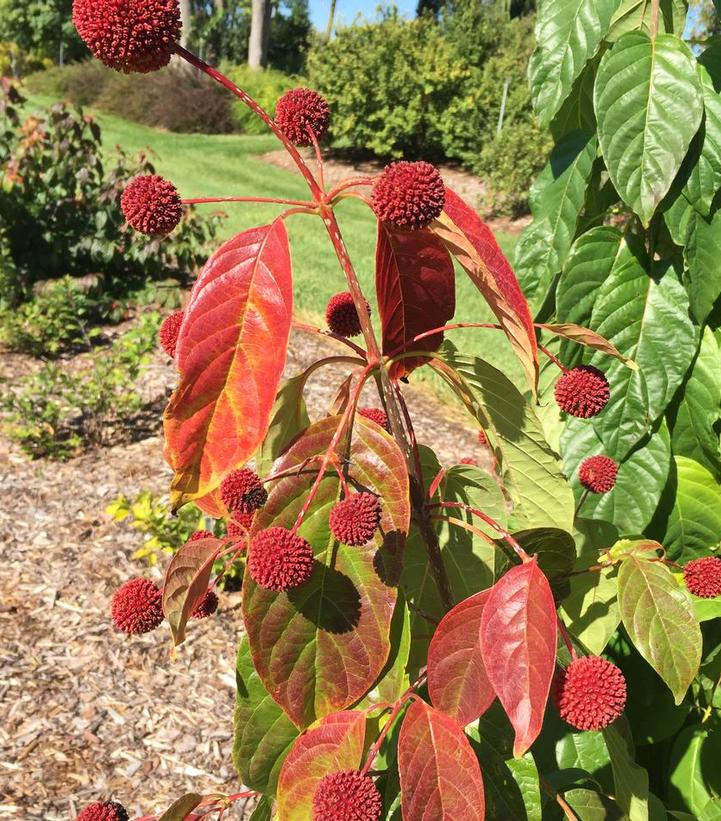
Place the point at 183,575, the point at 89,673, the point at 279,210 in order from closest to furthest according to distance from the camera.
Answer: the point at 183,575, the point at 89,673, the point at 279,210

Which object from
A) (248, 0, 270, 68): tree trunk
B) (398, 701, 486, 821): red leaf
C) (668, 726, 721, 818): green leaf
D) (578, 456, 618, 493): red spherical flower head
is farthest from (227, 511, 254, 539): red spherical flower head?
(248, 0, 270, 68): tree trunk

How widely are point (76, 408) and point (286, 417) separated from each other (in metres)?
4.31

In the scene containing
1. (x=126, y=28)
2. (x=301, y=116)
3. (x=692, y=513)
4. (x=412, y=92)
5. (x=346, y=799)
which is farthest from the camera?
(x=412, y=92)

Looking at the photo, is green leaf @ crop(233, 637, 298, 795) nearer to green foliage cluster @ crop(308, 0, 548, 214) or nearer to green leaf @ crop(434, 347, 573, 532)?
green leaf @ crop(434, 347, 573, 532)

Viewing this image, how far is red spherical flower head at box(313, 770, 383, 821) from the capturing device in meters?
0.83

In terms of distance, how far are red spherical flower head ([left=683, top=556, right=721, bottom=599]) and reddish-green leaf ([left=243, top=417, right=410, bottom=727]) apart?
0.60 m

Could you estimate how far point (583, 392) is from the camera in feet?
4.03

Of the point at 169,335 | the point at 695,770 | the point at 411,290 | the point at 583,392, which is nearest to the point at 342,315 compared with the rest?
the point at 411,290

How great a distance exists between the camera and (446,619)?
3.19ft

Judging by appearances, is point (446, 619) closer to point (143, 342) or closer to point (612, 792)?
point (612, 792)

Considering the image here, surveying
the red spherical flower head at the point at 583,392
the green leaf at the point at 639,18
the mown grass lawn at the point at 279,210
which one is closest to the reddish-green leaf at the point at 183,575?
the red spherical flower head at the point at 583,392

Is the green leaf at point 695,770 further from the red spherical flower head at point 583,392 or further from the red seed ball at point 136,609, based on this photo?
the red seed ball at point 136,609

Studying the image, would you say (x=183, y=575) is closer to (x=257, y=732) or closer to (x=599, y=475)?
(x=257, y=732)

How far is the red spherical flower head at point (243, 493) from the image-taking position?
1.07 metres
